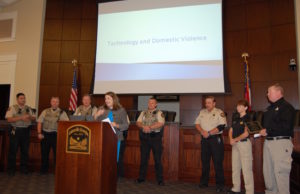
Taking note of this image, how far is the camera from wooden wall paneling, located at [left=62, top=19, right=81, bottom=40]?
25.8 feet

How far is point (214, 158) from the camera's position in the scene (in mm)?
4242

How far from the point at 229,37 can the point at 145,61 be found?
2447mm

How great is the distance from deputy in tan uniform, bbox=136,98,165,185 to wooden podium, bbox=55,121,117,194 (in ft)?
6.65

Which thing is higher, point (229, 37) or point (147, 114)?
point (229, 37)

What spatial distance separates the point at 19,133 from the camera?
518cm

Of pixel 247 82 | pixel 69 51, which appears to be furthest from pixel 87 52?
pixel 247 82

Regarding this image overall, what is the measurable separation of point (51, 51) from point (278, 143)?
6.81 metres

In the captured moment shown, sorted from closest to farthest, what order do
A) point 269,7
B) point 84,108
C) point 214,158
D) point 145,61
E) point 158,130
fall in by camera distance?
point 214,158, point 158,130, point 84,108, point 145,61, point 269,7

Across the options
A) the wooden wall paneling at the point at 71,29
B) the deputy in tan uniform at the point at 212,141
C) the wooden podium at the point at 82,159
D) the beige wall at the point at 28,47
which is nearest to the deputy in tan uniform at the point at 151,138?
the deputy in tan uniform at the point at 212,141

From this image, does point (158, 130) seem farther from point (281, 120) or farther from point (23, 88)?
point (23, 88)

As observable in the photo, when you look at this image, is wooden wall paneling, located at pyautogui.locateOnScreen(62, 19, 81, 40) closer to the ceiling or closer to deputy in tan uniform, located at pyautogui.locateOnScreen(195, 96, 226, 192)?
the ceiling

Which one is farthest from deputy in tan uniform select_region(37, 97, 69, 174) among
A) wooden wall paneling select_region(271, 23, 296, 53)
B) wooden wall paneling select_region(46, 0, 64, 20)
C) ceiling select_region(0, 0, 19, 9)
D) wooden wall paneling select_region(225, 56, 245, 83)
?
wooden wall paneling select_region(271, 23, 296, 53)

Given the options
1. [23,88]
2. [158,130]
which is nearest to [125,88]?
[158,130]

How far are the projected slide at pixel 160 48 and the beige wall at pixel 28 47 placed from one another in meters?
→ 2.41
